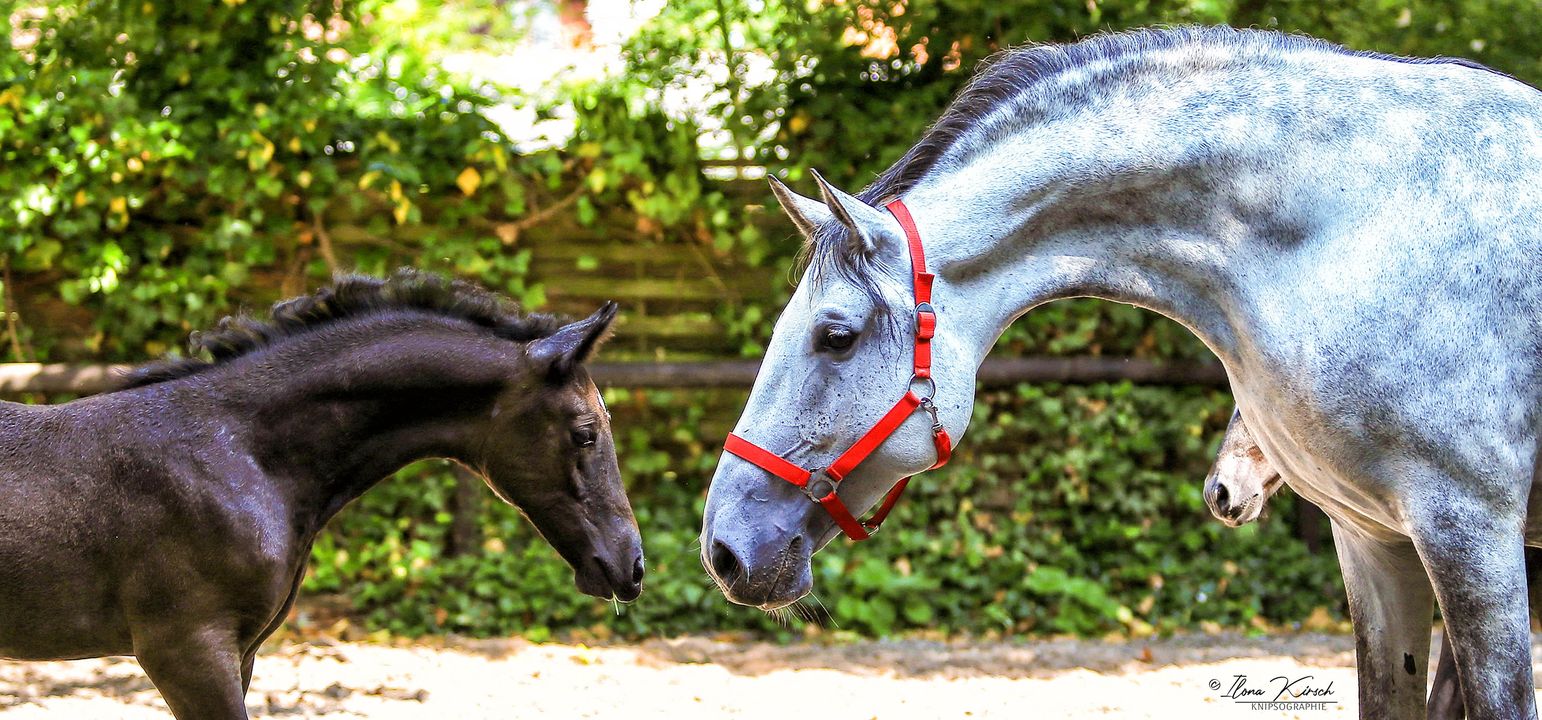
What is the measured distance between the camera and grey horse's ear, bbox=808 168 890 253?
2.48m

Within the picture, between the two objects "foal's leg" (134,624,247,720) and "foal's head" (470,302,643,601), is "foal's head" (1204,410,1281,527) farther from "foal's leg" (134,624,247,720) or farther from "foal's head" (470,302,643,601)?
"foal's leg" (134,624,247,720)

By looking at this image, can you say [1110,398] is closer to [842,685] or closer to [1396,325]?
[842,685]

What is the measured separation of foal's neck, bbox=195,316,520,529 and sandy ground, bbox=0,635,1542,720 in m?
1.84

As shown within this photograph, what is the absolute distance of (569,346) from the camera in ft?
11.3

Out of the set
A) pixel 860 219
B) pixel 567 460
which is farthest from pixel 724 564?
pixel 567 460

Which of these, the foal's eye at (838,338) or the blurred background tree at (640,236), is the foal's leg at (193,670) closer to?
the foal's eye at (838,338)

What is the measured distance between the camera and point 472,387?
3408 millimetres

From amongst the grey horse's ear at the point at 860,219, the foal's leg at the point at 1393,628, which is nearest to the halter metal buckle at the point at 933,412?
the grey horse's ear at the point at 860,219

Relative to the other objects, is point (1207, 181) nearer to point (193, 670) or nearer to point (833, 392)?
point (833, 392)

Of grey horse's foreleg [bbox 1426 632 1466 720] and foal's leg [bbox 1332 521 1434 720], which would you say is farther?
grey horse's foreleg [bbox 1426 632 1466 720]

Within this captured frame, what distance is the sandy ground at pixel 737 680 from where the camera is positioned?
16.3 ft

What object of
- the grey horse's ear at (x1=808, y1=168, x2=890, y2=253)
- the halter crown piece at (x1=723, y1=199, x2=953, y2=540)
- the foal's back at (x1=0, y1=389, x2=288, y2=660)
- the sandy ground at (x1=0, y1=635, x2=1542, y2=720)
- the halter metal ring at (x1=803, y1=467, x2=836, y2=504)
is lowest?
the sandy ground at (x1=0, y1=635, x2=1542, y2=720)

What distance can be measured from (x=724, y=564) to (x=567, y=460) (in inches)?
39.2

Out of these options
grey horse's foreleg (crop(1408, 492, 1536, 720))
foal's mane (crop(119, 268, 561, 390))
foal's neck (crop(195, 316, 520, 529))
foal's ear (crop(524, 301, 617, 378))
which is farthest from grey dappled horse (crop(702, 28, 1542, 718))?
foal's mane (crop(119, 268, 561, 390))
